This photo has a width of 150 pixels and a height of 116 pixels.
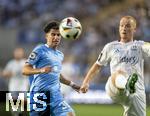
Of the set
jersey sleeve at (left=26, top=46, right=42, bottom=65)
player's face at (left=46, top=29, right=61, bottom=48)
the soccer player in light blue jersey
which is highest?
player's face at (left=46, top=29, right=61, bottom=48)

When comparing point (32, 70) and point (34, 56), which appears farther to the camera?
point (34, 56)

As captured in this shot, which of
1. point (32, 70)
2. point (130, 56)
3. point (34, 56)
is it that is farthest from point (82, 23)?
point (32, 70)

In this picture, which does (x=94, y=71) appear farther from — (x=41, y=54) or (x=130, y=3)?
(x=130, y=3)

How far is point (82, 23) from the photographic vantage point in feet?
71.2

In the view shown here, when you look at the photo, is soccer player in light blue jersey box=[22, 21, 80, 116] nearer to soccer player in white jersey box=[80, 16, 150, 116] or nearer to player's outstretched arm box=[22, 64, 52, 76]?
player's outstretched arm box=[22, 64, 52, 76]

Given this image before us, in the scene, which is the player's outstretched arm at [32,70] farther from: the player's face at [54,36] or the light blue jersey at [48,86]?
the player's face at [54,36]

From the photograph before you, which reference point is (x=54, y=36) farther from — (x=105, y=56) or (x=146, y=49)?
(x=146, y=49)

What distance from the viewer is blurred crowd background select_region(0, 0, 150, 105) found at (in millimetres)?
20062

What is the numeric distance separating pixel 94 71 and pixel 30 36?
12.1 meters

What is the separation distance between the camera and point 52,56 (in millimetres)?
9133

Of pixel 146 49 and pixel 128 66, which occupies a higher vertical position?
pixel 146 49

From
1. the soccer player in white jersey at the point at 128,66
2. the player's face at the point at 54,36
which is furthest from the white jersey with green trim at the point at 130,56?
the player's face at the point at 54,36

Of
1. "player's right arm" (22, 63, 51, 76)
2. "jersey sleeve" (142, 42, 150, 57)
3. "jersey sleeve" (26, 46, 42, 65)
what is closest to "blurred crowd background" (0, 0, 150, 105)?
"jersey sleeve" (142, 42, 150, 57)

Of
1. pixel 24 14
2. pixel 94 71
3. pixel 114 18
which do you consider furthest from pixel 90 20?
pixel 94 71
